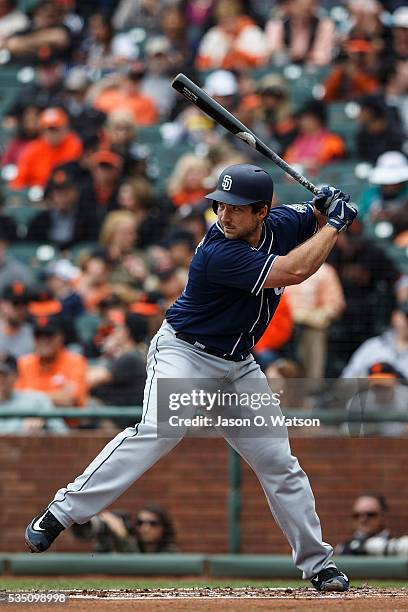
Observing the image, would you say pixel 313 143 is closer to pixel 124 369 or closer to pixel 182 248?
pixel 182 248

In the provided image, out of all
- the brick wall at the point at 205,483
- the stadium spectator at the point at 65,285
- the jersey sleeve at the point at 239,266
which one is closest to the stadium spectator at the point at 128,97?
the stadium spectator at the point at 65,285

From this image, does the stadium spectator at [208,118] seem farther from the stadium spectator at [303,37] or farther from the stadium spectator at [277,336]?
the stadium spectator at [277,336]

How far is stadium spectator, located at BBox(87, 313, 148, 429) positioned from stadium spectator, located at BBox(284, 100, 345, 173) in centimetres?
222

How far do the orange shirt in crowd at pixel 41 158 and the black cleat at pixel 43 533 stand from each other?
6.29 metres

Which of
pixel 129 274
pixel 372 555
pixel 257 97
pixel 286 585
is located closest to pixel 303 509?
pixel 286 585

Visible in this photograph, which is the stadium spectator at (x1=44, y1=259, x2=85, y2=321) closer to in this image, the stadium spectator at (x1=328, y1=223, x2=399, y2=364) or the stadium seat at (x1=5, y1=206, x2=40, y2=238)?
the stadium seat at (x1=5, y1=206, x2=40, y2=238)

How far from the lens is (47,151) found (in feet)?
36.4

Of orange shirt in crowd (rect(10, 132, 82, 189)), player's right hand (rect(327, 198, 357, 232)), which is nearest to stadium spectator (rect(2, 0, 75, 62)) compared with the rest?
orange shirt in crowd (rect(10, 132, 82, 189))

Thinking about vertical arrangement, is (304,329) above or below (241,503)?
above

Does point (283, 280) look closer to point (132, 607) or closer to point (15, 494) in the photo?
point (132, 607)

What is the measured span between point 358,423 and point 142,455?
2773 millimetres

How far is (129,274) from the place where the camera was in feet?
31.6

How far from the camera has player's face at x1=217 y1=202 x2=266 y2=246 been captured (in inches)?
202

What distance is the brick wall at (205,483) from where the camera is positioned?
7.61 metres
